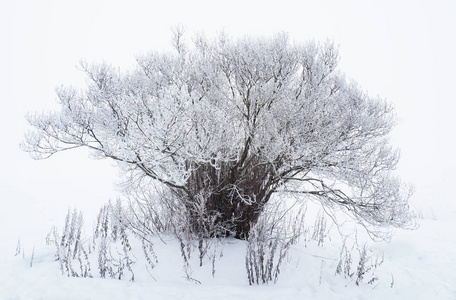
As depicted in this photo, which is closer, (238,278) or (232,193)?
(238,278)

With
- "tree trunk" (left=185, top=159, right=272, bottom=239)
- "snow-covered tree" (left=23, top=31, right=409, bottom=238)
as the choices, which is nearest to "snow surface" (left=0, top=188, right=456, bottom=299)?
"tree trunk" (left=185, top=159, right=272, bottom=239)

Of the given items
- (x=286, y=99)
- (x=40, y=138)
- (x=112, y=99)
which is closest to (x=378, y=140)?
(x=286, y=99)

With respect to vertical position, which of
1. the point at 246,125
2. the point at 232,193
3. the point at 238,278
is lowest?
the point at 238,278

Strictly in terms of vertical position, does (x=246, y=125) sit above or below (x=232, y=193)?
above

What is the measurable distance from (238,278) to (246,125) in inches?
109

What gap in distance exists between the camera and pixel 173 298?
355 cm

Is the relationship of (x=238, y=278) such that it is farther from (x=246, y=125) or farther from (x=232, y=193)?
(x=246, y=125)

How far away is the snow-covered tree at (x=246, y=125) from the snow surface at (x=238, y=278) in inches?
35.1

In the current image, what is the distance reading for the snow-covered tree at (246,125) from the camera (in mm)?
4863

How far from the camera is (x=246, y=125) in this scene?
5.56 m

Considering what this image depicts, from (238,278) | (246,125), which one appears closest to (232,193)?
(246,125)

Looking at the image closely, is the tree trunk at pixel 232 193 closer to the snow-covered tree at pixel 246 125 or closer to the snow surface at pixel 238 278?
the snow-covered tree at pixel 246 125

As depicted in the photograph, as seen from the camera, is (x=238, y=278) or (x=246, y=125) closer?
(x=238, y=278)

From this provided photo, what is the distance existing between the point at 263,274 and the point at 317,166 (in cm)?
221
